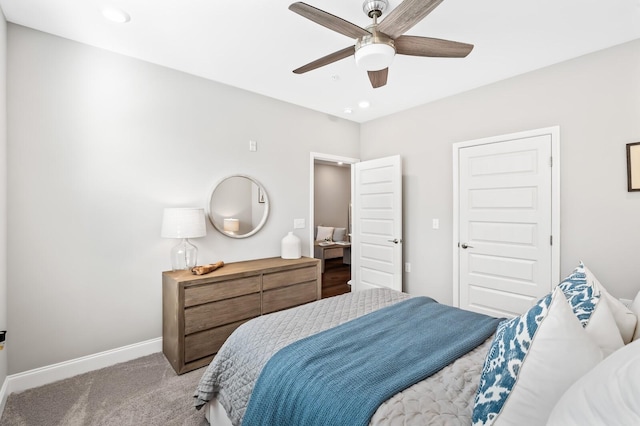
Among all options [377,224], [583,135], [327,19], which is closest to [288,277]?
[377,224]

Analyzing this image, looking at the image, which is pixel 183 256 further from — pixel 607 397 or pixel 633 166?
pixel 633 166

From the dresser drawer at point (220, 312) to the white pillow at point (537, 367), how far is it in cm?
214

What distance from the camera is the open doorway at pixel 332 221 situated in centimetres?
582

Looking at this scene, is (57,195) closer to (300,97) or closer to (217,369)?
(217,369)

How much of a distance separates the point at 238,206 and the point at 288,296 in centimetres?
109

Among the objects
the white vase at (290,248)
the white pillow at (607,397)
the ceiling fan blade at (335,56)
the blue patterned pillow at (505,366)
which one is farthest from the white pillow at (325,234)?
the white pillow at (607,397)

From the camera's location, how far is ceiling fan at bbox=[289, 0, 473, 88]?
1.42m

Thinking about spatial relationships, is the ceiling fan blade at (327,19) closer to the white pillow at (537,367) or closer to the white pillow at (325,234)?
the white pillow at (537,367)

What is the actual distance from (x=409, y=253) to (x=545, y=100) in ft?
6.87

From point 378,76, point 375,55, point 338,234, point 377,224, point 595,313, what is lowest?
point 338,234

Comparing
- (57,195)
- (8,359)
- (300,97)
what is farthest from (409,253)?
(8,359)

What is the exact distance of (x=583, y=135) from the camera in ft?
8.34

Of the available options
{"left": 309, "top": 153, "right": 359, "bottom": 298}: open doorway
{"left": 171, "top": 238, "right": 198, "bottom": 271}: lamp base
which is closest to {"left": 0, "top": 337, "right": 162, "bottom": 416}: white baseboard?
{"left": 171, "top": 238, "right": 198, "bottom": 271}: lamp base

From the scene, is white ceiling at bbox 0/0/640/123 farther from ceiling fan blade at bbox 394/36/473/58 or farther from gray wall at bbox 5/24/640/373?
ceiling fan blade at bbox 394/36/473/58
